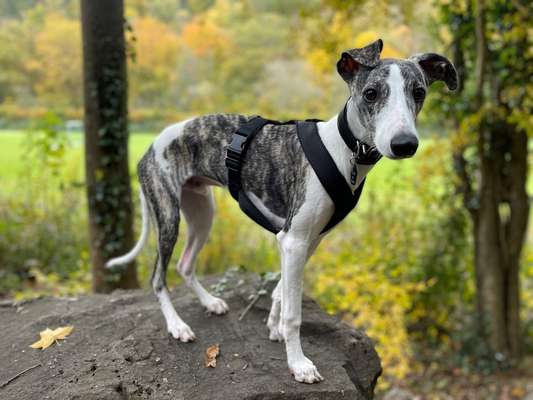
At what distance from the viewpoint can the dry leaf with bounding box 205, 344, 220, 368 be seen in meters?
3.28

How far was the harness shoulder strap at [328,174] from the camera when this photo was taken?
292 centimetres

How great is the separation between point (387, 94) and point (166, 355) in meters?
2.06

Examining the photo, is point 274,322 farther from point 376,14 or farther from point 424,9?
point 424,9

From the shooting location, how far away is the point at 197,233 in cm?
400

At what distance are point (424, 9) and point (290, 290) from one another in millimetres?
6364

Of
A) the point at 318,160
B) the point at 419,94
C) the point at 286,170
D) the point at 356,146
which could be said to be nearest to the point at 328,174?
the point at 318,160

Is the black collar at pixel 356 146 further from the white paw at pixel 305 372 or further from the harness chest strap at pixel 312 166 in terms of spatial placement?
the white paw at pixel 305 372

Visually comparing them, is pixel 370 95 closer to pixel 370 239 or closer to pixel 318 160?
pixel 318 160

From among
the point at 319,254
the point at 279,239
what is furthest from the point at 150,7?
the point at 279,239

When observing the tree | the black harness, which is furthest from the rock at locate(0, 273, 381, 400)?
the tree

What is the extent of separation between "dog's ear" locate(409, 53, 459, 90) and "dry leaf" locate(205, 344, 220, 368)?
2.04 metres

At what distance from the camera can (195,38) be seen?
15.0 meters

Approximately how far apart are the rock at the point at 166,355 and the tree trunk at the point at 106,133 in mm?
1272

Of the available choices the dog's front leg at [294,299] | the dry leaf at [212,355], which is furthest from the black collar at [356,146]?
the dry leaf at [212,355]
